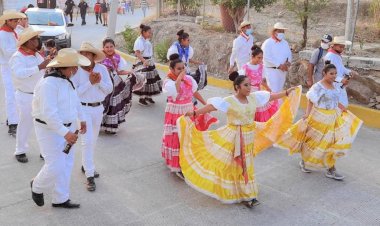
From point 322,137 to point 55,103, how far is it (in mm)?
3507

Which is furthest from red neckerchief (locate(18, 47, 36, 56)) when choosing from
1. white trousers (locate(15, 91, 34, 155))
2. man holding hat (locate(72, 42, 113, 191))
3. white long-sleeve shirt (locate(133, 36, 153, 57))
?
white long-sleeve shirt (locate(133, 36, 153, 57))

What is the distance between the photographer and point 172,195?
234 inches

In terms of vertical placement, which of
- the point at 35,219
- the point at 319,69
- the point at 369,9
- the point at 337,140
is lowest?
the point at 35,219

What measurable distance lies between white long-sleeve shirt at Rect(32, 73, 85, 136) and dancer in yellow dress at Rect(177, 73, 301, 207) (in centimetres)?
141

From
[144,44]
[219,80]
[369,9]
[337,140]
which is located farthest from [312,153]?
[369,9]

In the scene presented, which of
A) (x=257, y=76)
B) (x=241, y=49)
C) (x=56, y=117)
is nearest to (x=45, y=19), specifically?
(x=241, y=49)

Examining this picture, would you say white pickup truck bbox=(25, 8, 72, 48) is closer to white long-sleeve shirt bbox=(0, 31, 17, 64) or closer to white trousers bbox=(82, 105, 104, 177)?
white long-sleeve shirt bbox=(0, 31, 17, 64)

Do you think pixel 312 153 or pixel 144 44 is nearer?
pixel 312 153

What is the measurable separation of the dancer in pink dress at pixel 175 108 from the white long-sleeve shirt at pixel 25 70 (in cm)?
176

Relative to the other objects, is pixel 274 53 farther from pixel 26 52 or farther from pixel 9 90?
pixel 9 90

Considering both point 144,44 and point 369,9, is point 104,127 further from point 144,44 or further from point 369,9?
point 369,9

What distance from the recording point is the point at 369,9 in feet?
42.9

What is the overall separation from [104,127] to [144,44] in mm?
2389

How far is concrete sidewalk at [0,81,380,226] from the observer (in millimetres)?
5348
